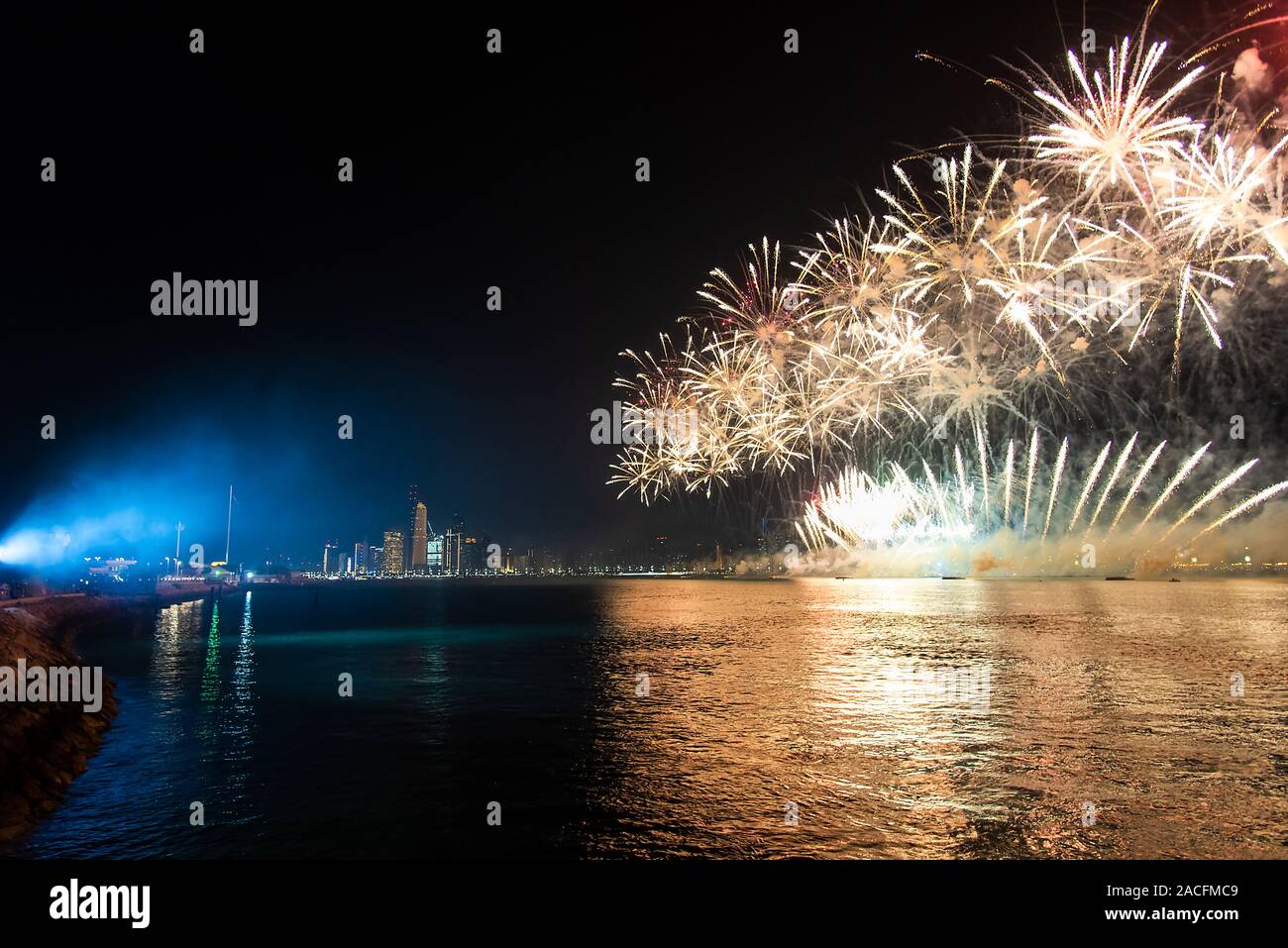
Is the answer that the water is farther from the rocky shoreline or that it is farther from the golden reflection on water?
the rocky shoreline

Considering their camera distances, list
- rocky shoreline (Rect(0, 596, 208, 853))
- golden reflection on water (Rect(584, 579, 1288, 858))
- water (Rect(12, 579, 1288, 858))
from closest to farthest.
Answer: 1. golden reflection on water (Rect(584, 579, 1288, 858))
2. water (Rect(12, 579, 1288, 858))
3. rocky shoreline (Rect(0, 596, 208, 853))

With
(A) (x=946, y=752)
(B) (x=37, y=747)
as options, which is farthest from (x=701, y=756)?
(B) (x=37, y=747)

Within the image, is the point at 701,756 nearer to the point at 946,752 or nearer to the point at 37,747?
the point at 946,752

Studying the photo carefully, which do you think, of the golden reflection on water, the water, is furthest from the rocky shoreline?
the golden reflection on water

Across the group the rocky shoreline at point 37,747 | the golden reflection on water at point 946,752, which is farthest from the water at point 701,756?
the rocky shoreline at point 37,747
